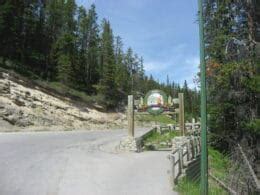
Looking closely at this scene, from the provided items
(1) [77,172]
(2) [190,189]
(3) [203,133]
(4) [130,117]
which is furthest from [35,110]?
(3) [203,133]

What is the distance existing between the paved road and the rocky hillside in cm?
1684

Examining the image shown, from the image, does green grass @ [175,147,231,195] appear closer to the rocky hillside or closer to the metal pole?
the metal pole

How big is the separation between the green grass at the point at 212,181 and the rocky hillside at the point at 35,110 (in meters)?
17.6

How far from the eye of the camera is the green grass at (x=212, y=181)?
13.1 metres

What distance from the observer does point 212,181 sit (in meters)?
17.3

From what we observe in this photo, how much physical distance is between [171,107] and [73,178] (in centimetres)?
1204

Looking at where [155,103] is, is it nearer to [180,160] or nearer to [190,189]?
[180,160]

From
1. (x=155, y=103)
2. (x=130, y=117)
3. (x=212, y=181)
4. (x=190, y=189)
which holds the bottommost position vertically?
(x=212, y=181)

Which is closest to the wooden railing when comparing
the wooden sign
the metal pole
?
the metal pole

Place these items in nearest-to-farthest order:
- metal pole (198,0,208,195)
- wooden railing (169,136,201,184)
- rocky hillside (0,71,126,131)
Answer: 1. metal pole (198,0,208,195)
2. wooden railing (169,136,201,184)
3. rocky hillside (0,71,126,131)

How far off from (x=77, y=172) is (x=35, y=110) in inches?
1099

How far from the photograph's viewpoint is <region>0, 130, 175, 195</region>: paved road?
12719 millimetres

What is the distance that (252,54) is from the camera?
23.3m

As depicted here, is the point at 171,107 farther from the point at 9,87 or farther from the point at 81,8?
the point at 81,8
